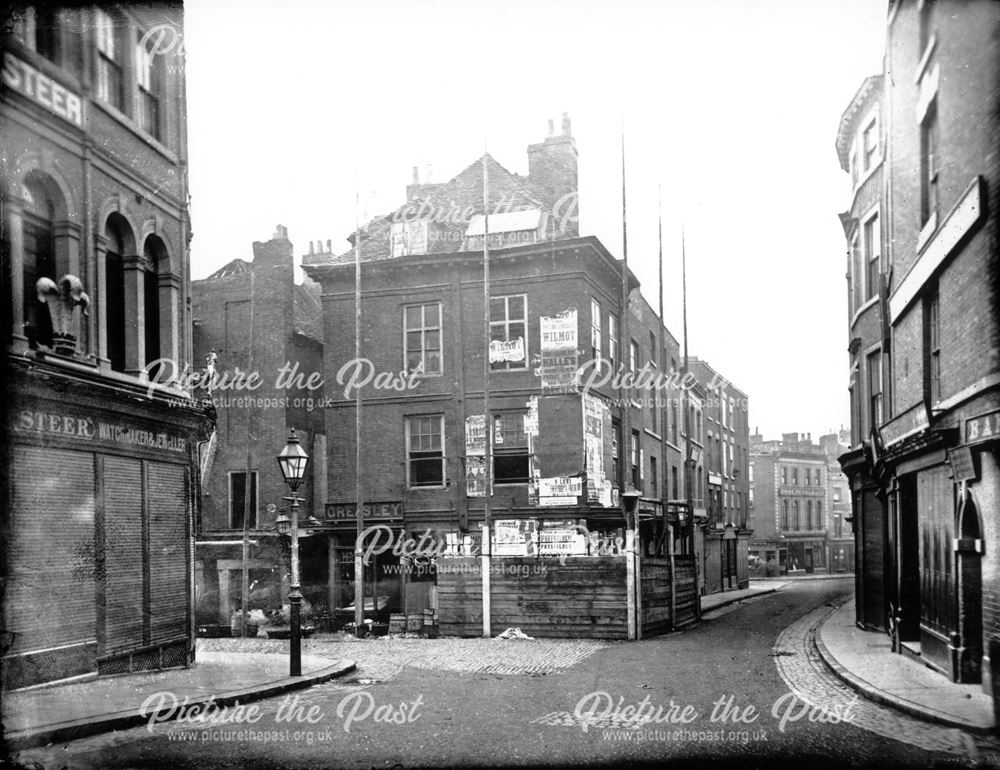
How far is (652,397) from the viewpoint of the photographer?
3416 cm

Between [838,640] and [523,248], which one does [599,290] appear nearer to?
[523,248]

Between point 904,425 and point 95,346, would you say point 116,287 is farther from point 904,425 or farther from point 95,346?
point 904,425

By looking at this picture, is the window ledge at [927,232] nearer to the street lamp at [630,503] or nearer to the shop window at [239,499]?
the street lamp at [630,503]

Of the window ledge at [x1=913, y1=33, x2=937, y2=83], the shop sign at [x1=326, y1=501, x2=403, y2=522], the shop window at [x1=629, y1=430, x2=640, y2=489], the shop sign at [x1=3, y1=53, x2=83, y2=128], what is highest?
the window ledge at [x1=913, y1=33, x2=937, y2=83]

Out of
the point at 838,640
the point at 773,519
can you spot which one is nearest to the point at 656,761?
the point at 838,640

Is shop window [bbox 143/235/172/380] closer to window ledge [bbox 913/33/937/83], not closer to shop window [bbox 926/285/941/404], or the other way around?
window ledge [bbox 913/33/937/83]

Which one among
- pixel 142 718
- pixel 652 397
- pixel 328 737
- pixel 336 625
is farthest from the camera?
pixel 652 397

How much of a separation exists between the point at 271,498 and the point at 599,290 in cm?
1189

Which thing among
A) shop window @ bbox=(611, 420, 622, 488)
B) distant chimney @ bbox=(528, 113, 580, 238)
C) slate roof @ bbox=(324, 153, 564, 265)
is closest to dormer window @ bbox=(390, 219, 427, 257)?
slate roof @ bbox=(324, 153, 564, 265)

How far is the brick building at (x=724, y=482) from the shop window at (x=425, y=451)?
18619 millimetres

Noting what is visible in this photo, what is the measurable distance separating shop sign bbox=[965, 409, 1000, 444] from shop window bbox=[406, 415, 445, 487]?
16.3 meters

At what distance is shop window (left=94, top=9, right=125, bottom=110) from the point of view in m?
13.1

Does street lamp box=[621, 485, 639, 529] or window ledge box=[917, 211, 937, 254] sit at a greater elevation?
window ledge box=[917, 211, 937, 254]

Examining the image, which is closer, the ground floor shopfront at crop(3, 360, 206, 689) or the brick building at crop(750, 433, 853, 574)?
the ground floor shopfront at crop(3, 360, 206, 689)
